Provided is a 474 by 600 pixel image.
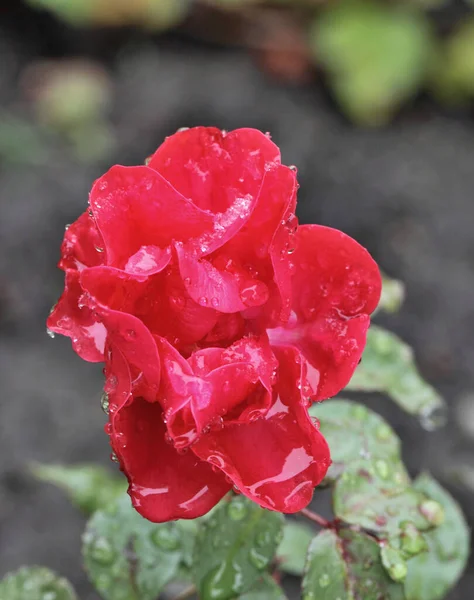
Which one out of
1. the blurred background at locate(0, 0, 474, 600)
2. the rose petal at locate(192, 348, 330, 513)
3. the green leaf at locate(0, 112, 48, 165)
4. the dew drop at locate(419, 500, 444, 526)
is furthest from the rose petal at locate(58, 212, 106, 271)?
the green leaf at locate(0, 112, 48, 165)

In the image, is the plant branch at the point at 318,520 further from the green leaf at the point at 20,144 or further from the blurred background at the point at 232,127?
the green leaf at the point at 20,144

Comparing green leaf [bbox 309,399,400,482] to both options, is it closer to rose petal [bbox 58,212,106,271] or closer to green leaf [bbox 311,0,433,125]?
rose petal [bbox 58,212,106,271]

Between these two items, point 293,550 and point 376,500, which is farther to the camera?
point 293,550

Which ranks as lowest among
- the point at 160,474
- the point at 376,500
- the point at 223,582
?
the point at 223,582

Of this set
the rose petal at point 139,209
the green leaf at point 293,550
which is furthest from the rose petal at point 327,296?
the green leaf at point 293,550

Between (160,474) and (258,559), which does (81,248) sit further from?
(258,559)

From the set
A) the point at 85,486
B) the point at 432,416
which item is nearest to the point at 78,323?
the point at 432,416
